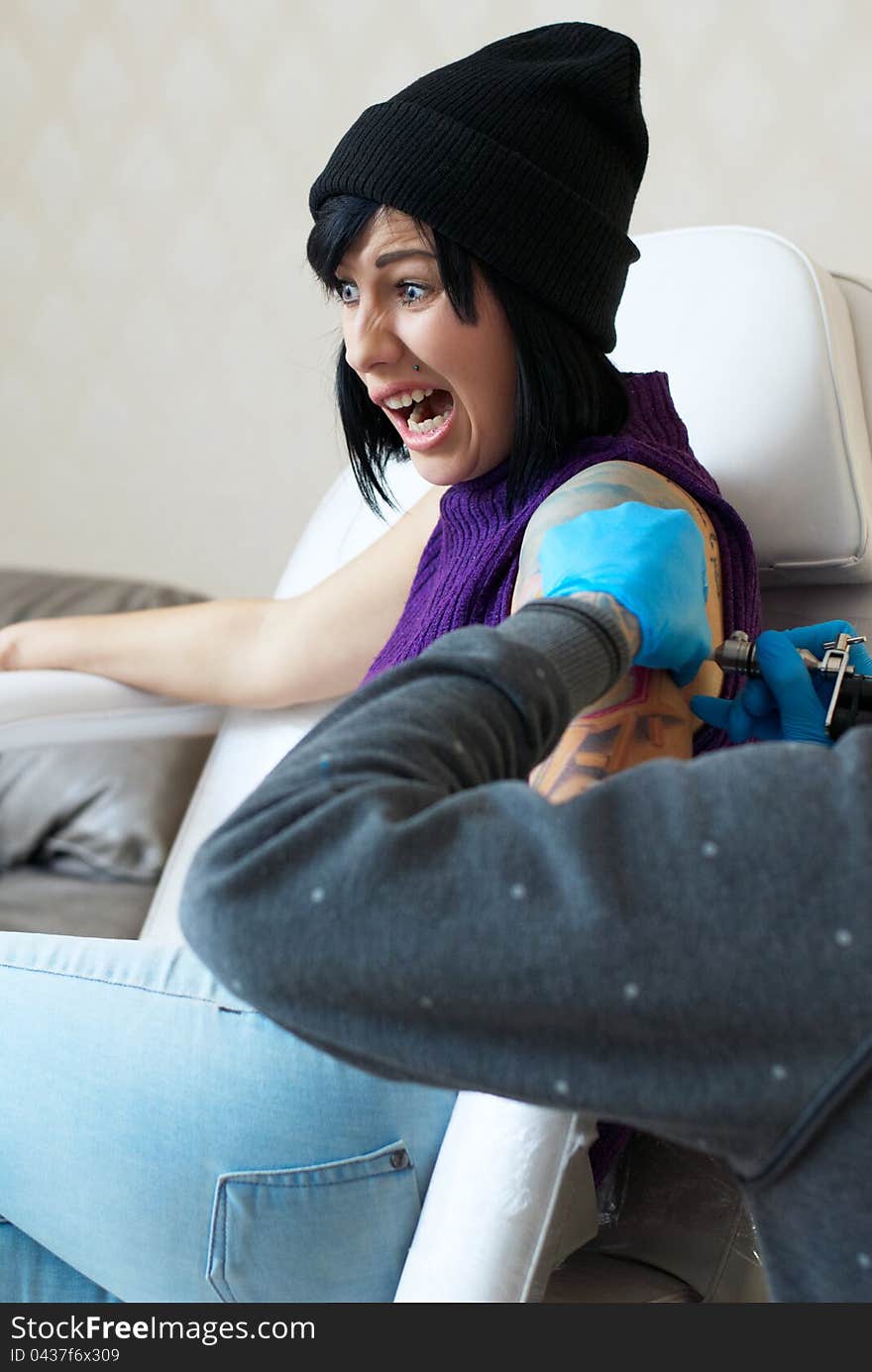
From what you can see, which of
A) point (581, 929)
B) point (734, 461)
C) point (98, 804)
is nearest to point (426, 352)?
point (734, 461)

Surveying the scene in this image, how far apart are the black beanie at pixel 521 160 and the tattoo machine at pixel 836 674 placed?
331 mm

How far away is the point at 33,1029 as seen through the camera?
0.81m

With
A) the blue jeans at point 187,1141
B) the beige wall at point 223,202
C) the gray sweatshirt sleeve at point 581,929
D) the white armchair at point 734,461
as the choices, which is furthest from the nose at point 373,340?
the beige wall at point 223,202

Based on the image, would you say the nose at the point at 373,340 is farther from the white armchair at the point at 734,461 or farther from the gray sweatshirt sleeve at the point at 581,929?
the gray sweatshirt sleeve at the point at 581,929

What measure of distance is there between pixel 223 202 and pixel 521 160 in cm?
134

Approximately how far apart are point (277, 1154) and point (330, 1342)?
209 mm

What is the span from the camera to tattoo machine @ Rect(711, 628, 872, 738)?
2.12ft

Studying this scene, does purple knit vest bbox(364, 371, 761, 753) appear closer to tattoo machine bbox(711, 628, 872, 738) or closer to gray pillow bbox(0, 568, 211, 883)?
tattoo machine bbox(711, 628, 872, 738)

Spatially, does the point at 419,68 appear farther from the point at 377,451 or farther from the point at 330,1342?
the point at 330,1342

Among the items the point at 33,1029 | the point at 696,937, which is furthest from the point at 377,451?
the point at 696,937

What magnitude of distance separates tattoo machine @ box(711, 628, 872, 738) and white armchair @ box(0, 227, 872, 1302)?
0.27m

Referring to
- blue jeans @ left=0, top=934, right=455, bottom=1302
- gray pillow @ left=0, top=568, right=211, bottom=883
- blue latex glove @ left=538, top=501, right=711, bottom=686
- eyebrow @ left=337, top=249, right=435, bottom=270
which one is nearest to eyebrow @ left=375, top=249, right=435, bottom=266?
eyebrow @ left=337, top=249, right=435, bottom=270

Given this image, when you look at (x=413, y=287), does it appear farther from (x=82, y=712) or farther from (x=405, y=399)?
(x=82, y=712)

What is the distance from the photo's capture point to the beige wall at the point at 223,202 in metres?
1.66
